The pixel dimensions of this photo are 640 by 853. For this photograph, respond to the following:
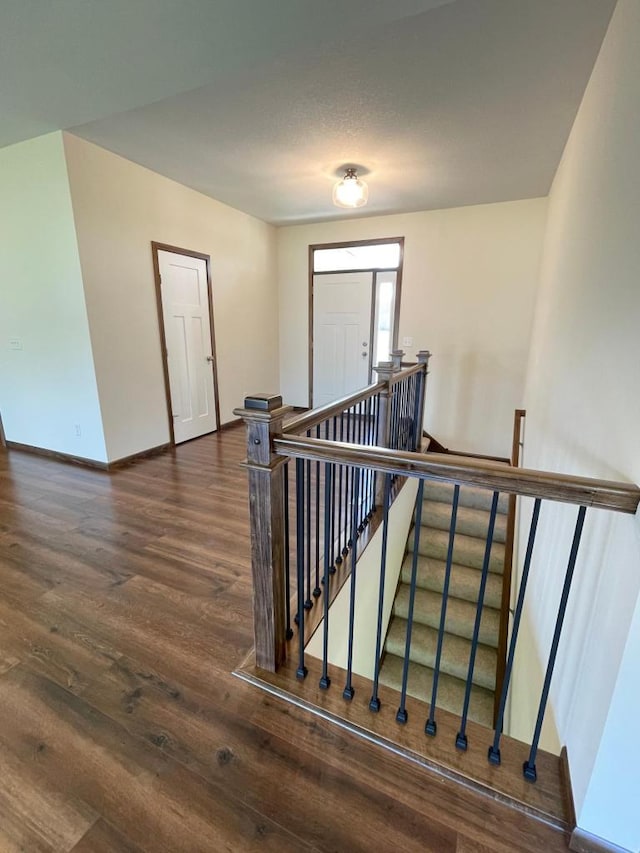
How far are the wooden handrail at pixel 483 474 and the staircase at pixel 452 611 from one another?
1.50 metres

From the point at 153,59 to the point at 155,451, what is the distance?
2.90m

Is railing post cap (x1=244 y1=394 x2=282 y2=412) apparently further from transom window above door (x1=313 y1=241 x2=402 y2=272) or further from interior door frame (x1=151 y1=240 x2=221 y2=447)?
transom window above door (x1=313 y1=241 x2=402 y2=272)

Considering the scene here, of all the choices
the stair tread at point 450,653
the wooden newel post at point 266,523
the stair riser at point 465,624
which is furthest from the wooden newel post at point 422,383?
the wooden newel post at point 266,523

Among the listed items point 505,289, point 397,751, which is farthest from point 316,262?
point 397,751

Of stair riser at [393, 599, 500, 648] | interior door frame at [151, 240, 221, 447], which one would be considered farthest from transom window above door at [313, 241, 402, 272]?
stair riser at [393, 599, 500, 648]

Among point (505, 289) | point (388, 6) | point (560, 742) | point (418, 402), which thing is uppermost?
point (388, 6)

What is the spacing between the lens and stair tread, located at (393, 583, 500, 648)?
2.97 m

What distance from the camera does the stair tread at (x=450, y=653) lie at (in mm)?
2785

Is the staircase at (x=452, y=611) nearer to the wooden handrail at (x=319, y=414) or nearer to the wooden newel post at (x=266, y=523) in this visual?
the wooden handrail at (x=319, y=414)

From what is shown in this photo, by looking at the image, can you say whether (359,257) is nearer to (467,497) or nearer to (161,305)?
(161,305)

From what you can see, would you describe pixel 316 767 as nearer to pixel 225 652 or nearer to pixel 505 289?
pixel 225 652

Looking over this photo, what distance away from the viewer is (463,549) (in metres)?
3.44

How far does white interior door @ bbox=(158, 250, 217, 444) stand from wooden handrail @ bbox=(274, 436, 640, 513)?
10.1 feet

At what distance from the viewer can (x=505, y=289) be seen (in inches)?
Answer: 164
